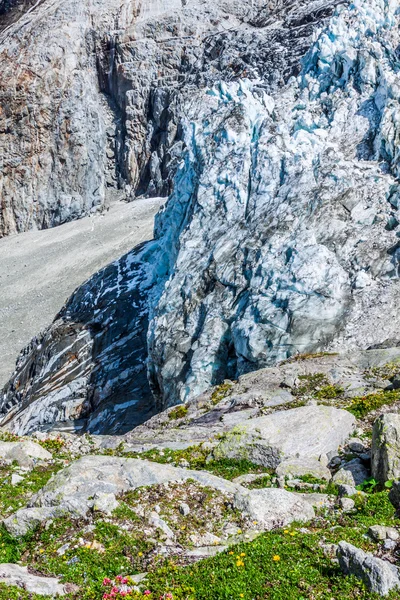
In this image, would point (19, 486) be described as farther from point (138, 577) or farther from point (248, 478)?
point (138, 577)

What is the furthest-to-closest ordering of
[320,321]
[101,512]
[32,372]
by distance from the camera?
[32,372]
[320,321]
[101,512]

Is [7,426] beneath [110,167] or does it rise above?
beneath

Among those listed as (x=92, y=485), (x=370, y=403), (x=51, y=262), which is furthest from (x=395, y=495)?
(x=51, y=262)

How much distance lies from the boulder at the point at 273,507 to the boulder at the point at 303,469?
6.65 feet

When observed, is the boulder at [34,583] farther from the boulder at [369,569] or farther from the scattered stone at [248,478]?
the scattered stone at [248,478]

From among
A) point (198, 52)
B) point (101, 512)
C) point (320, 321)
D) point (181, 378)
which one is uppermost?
point (198, 52)

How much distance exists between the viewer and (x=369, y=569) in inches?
301

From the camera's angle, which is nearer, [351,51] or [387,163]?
[387,163]

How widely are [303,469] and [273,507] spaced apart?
2797 millimetres

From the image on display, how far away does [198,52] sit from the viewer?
122m

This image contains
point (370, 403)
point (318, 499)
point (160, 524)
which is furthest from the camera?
point (370, 403)

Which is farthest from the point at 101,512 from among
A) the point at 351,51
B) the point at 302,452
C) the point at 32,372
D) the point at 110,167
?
the point at 110,167

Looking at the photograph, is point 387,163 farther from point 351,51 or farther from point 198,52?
point 198,52

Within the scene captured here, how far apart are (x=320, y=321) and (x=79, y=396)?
23876 millimetres
